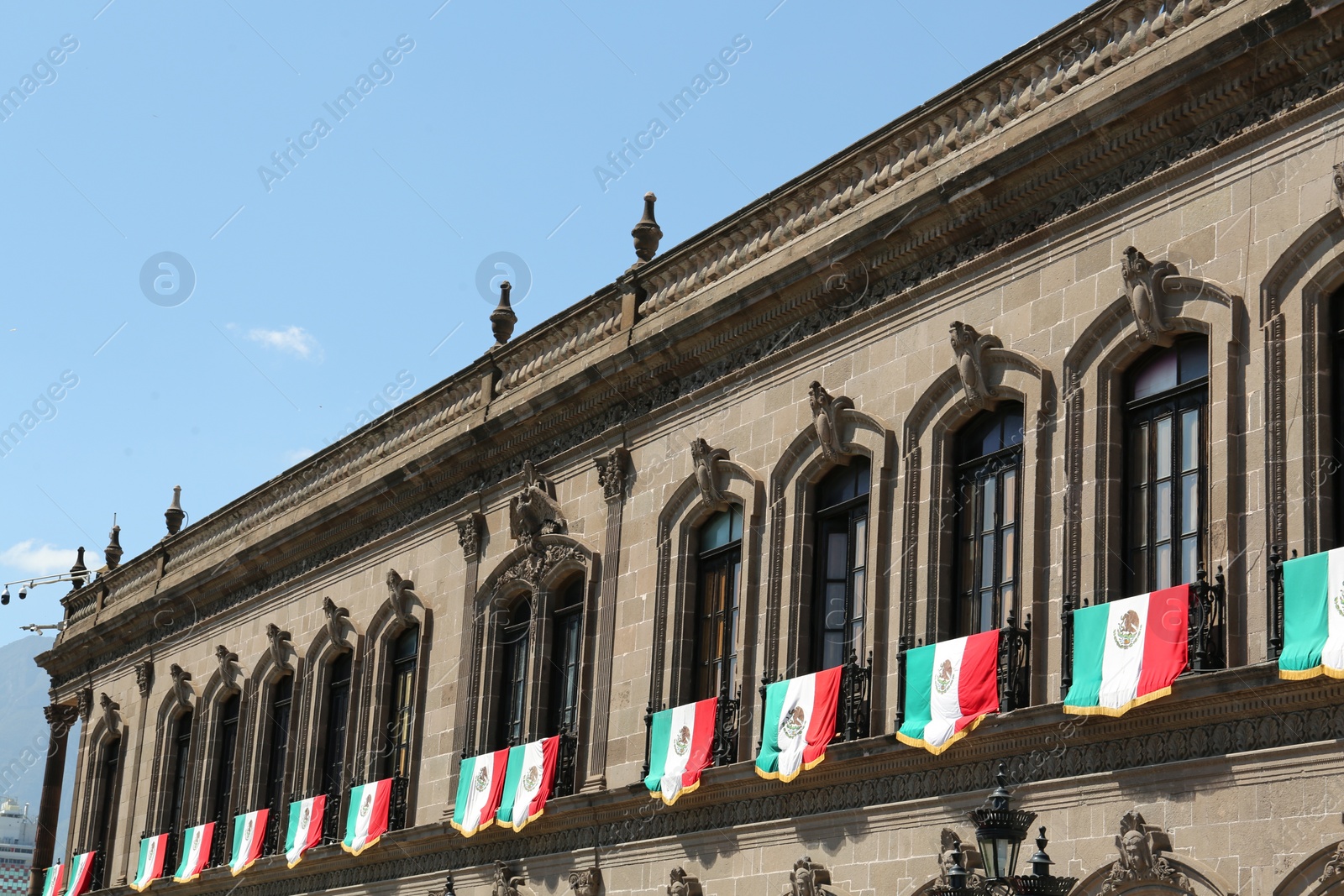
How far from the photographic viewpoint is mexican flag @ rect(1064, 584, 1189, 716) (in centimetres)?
1566

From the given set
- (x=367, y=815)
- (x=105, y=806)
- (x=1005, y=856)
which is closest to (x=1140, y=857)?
(x=1005, y=856)

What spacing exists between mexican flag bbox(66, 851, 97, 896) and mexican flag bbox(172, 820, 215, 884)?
A: 5.37 m

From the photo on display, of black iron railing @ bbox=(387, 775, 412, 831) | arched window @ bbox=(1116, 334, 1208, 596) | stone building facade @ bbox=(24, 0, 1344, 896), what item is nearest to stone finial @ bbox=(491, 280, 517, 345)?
stone building facade @ bbox=(24, 0, 1344, 896)

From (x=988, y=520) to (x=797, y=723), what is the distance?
9.89 ft

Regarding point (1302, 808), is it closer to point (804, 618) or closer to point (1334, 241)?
point (1334, 241)

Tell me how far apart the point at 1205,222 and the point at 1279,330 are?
55.6 inches

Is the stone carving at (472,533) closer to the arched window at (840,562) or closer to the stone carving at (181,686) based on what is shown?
the arched window at (840,562)

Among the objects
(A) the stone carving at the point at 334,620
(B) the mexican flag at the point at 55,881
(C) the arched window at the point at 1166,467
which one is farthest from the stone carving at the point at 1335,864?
(B) the mexican flag at the point at 55,881

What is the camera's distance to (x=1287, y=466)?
1538 centimetres

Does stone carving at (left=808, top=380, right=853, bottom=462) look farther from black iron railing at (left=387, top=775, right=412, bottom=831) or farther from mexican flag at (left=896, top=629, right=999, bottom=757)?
black iron railing at (left=387, top=775, right=412, bottom=831)

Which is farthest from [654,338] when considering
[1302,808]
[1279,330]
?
[1302,808]

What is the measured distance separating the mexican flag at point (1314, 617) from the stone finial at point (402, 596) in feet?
55.1

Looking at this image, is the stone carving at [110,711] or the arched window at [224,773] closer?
the arched window at [224,773]

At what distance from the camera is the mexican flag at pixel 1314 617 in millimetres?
14211
